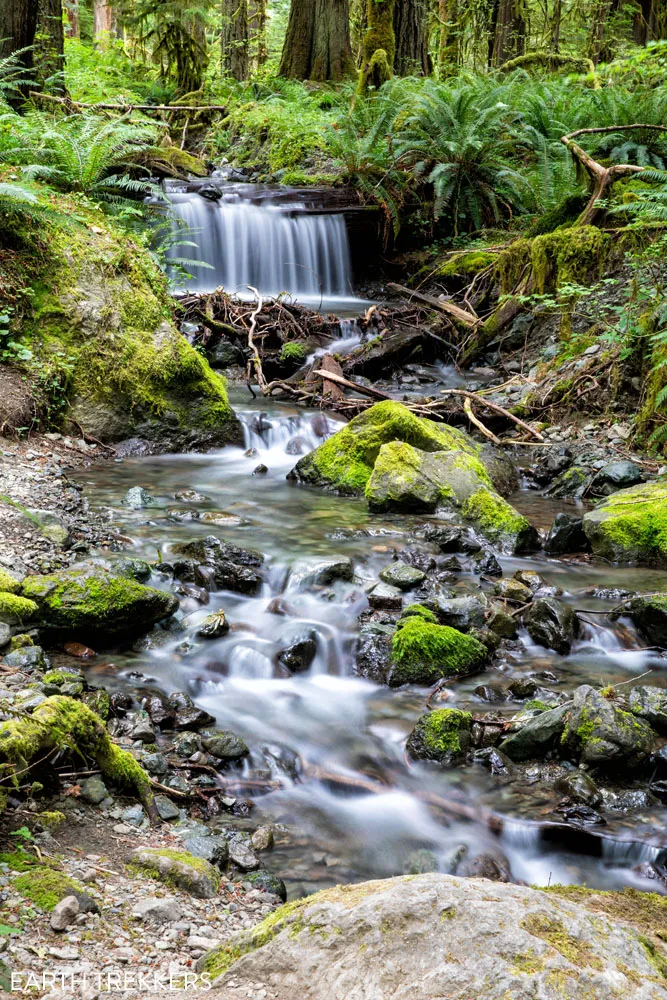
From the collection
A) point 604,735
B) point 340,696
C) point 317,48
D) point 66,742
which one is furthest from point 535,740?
point 317,48

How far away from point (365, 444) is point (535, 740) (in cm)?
397

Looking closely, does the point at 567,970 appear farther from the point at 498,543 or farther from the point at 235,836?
the point at 498,543

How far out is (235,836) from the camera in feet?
9.92

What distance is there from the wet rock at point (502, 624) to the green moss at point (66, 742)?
2.32 metres

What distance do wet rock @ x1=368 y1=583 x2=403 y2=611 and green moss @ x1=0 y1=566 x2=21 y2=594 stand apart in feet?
6.70

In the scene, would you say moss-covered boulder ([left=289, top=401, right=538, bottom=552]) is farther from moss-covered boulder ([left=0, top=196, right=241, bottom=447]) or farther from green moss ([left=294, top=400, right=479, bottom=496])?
moss-covered boulder ([left=0, top=196, right=241, bottom=447])

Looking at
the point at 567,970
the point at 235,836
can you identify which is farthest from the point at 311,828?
the point at 567,970

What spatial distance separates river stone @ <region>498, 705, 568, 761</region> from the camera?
3.61 metres

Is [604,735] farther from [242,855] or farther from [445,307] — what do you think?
[445,307]

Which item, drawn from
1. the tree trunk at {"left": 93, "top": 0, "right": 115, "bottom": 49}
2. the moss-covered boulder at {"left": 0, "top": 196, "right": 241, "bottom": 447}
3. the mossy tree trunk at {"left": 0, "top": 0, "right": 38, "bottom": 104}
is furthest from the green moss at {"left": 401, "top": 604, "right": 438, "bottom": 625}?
the tree trunk at {"left": 93, "top": 0, "right": 115, "bottom": 49}

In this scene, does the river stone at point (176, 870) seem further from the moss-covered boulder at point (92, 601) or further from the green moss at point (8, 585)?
the green moss at point (8, 585)

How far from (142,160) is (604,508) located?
10.6m

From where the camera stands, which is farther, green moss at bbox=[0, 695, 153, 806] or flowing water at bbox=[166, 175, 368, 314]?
flowing water at bbox=[166, 175, 368, 314]

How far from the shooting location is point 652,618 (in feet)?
15.2
